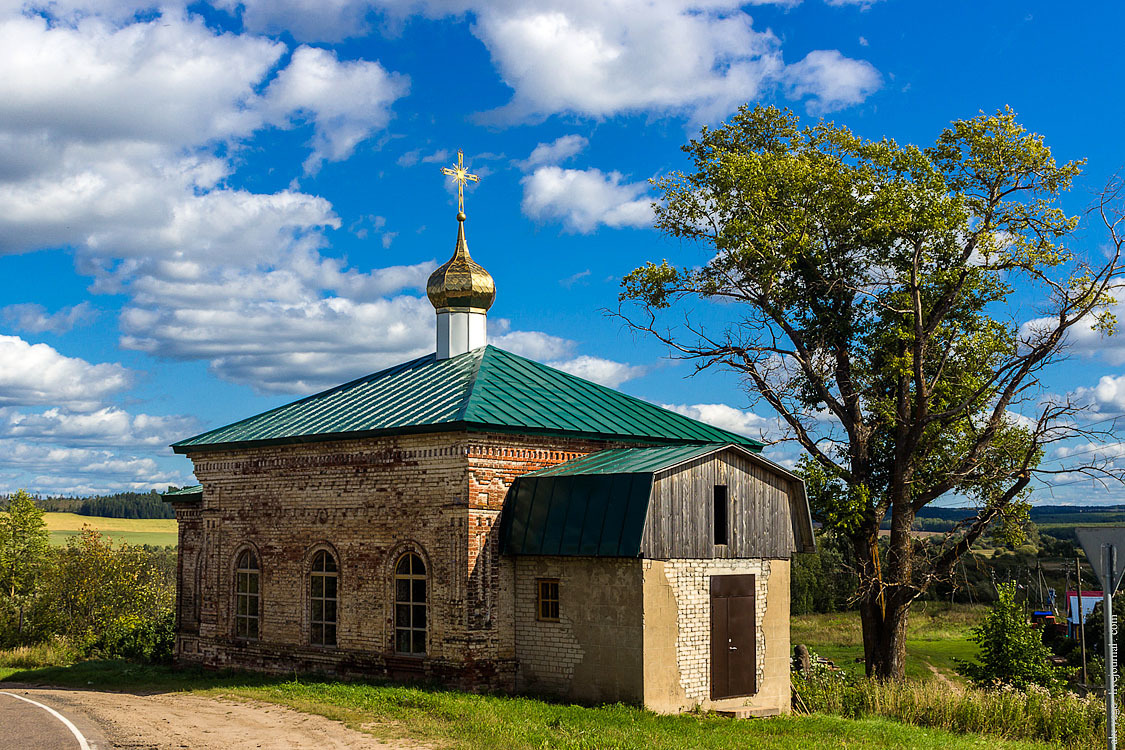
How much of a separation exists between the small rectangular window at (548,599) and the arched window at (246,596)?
6.55m

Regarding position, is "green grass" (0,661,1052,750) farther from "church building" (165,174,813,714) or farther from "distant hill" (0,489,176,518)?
"distant hill" (0,489,176,518)

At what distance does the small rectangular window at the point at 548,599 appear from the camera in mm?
16625

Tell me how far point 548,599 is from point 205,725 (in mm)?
5452

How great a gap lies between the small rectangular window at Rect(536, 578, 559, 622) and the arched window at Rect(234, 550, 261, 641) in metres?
6.55

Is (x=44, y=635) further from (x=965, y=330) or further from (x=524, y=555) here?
(x=965, y=330)

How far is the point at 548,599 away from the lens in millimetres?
16766

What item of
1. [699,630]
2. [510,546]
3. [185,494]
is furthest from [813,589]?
[510,546]

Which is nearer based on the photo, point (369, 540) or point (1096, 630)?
point (369, 540)

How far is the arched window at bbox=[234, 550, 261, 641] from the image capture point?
2039 cm

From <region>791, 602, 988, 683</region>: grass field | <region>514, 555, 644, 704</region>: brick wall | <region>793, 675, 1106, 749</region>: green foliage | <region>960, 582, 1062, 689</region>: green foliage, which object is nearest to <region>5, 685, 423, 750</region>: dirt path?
<region>514, 555, 644, 704</region>: brick wall

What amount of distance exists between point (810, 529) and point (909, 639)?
30.8 metres

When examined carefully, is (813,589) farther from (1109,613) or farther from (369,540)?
(1109,613)

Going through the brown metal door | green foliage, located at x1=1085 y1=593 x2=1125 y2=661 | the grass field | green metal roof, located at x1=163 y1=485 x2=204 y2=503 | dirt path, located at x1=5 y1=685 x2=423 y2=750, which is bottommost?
the grass field

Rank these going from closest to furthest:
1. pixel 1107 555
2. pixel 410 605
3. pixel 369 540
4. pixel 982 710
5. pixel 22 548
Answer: pixel 1107 555 → pixel 982 710 → pixel 410 605 → pixel 369 540 → pixel 22 548
